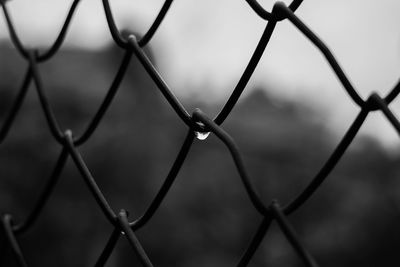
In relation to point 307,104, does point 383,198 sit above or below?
below

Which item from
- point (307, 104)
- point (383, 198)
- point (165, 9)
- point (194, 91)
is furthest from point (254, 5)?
point (307, 104)

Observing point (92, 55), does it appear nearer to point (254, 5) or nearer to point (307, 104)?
point (307, 104)

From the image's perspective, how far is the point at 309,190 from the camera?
0.34 meters

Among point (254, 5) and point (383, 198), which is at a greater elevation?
point (254, 5)

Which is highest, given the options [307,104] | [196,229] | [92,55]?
[92,55]

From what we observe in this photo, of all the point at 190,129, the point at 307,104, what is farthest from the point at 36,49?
the point at 307,104

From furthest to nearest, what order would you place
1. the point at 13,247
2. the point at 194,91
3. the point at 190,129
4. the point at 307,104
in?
the point at 307,104, the point at 194,91, the point at 13,247, the point at 190,129

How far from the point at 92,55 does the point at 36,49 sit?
7.53 metres

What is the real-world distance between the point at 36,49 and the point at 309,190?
0.42m

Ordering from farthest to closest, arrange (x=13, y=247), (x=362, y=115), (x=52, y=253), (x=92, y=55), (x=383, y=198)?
(x=92, y=55) → (x=383, y=198) → (x=52, y=253) → (x=13, y=247) → (x=362, y=115)

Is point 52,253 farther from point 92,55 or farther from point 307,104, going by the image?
point 307,104

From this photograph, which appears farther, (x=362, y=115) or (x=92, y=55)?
(x=92, y=55)

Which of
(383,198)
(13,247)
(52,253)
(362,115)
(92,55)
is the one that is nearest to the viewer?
(362,115)

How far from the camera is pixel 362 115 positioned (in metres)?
0.32
